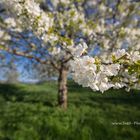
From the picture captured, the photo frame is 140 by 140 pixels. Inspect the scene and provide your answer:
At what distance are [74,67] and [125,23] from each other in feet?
30.2

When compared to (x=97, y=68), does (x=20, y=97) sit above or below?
below

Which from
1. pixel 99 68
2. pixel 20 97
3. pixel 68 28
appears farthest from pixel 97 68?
pixel 20 97

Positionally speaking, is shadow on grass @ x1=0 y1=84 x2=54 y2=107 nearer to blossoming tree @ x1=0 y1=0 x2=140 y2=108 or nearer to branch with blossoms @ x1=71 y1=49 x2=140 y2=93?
blossoming tree @ x1=0 y1=0 x2=140 y2=108

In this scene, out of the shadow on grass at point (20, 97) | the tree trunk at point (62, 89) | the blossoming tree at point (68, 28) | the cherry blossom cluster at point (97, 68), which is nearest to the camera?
the cherry blossom cluster at point (97, 68)

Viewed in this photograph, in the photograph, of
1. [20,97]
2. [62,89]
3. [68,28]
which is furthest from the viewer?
[20,97]

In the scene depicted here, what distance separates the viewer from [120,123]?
29.2ft

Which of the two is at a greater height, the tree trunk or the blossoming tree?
the blossoming tree

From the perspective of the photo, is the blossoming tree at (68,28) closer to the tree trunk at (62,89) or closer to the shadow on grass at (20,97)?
the tree trunk at (62,89)

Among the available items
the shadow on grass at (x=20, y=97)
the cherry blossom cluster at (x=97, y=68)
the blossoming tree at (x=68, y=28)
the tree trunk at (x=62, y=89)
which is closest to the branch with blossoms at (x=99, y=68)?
the cherry blossom cluster at (x=97, y=68)

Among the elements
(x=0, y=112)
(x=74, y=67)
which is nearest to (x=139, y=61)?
(x=74, y=67)

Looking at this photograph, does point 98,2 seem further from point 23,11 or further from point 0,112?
point 23,11

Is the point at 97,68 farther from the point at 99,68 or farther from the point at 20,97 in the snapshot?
the point at 20,97

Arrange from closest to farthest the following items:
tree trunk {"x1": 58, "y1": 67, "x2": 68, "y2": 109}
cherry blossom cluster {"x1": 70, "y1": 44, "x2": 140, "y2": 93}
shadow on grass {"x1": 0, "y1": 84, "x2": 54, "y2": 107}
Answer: cherry blossom cluster {"x1": 70, "y1": 44, "x2": 140, "y2": 93}, tree trunk {"x1": 58, "y1": 67, "x2": 68, "y2": 109}, shadow on grass {"x1": 0, "y1": 84, "x2": 54, "y2": 107}

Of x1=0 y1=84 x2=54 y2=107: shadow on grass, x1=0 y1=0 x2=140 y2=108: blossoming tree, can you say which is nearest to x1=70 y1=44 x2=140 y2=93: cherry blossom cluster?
x1=0 y1=0 x2=140 y2=108: blossoming tree
